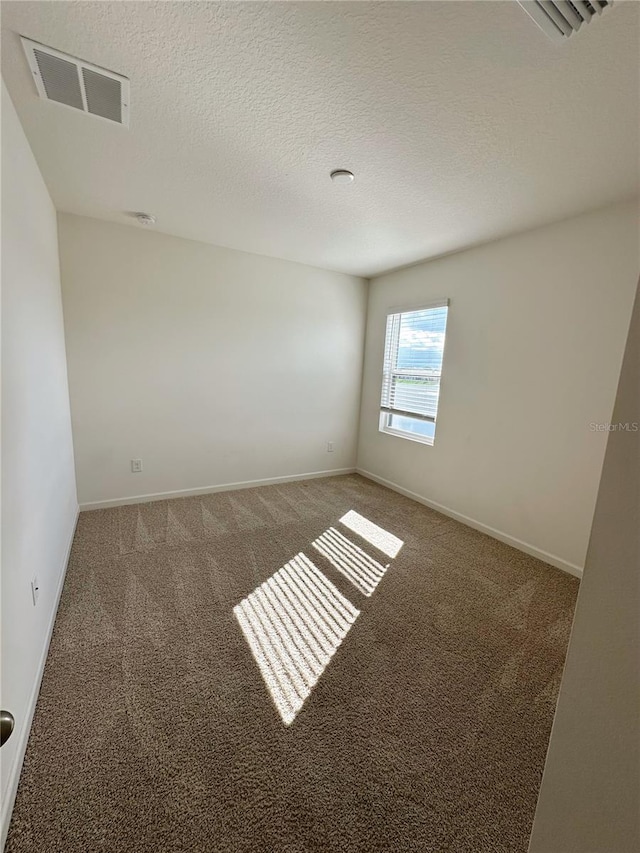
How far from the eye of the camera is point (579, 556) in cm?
247

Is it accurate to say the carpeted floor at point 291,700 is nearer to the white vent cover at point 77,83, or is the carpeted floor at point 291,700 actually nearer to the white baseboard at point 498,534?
the white baseboard at point 498,534

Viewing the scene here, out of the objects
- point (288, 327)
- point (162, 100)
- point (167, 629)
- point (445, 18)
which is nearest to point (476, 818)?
point (167, 629)

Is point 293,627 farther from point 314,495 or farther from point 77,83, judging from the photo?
point 77,83

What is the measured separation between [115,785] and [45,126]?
9.43 ft

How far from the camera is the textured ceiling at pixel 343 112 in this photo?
3.77 ft

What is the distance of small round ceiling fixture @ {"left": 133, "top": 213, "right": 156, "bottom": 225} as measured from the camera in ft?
Answer: 8.92

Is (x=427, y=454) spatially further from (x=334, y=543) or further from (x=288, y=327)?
(x=288, y=327)

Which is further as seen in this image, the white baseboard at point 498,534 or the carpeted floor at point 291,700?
the white baseboard at point 498,534

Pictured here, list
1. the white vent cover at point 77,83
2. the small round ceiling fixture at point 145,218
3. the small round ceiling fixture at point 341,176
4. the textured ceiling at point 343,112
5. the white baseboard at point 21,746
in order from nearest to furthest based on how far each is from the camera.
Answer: the white baseboard at point 21,746 → the textured ceiling at point 343,112 → the white vent cover at point 77,83 → the small round ceiling fixture at point 341,176 → the small round ceiling fixture at point 145,218

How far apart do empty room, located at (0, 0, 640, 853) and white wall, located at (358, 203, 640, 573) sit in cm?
2

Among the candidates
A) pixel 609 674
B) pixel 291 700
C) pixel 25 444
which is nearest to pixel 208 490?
pixel 25 444

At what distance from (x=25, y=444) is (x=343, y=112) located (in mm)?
2047

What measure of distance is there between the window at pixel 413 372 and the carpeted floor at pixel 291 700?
1.51 m

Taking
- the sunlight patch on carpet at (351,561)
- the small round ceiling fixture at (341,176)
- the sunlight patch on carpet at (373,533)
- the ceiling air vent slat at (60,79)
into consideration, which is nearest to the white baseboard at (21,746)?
the sunlight patch on carpet at (351,561)
